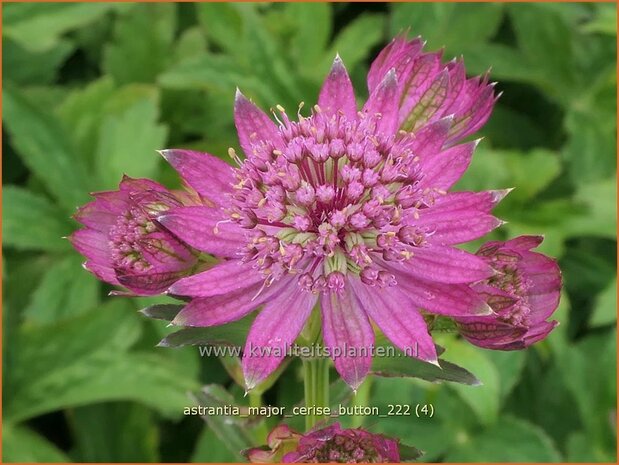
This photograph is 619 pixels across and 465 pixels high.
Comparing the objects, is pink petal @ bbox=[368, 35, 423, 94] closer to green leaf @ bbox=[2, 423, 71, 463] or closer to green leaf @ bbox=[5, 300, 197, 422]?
green leaf @ bbox=[5, 300, 197, 422]

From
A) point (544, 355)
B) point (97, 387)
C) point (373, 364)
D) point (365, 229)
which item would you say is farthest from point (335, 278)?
point (544, 355)

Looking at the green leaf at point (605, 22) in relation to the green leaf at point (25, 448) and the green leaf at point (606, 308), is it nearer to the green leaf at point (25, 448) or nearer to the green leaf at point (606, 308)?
the green leaf at point (606, 308)

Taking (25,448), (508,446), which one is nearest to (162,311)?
(25,448)

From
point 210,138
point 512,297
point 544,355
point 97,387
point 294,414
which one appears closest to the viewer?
point 512,297

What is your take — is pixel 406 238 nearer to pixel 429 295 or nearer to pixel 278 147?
pixel 429 295

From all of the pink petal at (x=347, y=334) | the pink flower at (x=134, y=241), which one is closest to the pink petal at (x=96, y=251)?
the pink flower at (x=134, y=241)

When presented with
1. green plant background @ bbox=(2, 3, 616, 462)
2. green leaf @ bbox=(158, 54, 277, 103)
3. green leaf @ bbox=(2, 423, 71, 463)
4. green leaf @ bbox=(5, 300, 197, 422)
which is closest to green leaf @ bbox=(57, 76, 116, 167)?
green plant background @ bbox=(2, 3, 616, 462)
